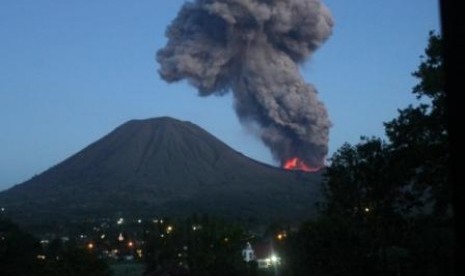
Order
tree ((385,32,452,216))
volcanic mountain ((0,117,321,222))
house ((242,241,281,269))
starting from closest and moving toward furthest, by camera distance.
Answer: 1. tree ((385,32,452,216))
2. house ((242,241,281,269))
3. volcanic mountain ((0,117,321,222))

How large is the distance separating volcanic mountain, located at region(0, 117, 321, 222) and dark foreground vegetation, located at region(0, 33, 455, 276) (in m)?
39.4

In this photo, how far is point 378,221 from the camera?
25438mm

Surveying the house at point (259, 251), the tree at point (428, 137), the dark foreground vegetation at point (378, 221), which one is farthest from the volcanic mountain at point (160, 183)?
the tree at point (428, 137)

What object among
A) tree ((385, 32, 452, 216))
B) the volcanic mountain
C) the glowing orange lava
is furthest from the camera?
the volcanic mountain

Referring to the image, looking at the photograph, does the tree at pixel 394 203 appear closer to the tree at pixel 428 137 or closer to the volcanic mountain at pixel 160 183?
the tree at pixel 428 137

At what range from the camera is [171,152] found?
349 ft

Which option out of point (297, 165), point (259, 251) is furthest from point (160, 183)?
point (259, 251)

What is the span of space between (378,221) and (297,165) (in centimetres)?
5721

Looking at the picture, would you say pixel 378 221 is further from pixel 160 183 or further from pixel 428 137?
pixel 160 183

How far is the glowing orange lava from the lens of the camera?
80812 millimetres

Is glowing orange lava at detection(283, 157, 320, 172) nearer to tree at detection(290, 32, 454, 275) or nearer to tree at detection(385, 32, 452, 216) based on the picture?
tree at detection(290, 32, 454, 275)

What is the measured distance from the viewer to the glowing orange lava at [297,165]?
3182 inches

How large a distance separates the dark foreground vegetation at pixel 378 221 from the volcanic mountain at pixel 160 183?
3938 cm

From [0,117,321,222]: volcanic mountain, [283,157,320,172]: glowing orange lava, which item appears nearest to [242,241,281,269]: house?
[0,117,321,222]: volcanic mountain
